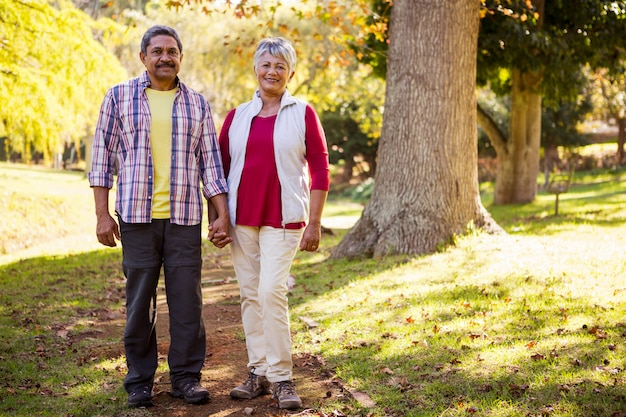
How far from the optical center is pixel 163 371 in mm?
5504

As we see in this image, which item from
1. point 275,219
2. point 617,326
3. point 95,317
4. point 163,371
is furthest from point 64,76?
point 617,326

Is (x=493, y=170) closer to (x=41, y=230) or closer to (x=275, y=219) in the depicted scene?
(x=41, y=230)

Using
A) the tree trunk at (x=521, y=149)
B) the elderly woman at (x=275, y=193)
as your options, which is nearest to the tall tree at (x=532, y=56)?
the tree trunk at (x=521, y=149)

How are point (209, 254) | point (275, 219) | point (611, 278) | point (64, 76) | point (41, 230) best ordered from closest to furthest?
1. point (275, 219)
2. point (611, 278)
3. point (64, 76)
4. point (209, 254)
5. point (41, 230)

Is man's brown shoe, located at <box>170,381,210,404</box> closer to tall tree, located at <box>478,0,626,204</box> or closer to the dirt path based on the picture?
the dirt path

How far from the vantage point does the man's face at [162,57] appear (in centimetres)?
453

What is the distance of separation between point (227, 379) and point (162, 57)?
236 cm

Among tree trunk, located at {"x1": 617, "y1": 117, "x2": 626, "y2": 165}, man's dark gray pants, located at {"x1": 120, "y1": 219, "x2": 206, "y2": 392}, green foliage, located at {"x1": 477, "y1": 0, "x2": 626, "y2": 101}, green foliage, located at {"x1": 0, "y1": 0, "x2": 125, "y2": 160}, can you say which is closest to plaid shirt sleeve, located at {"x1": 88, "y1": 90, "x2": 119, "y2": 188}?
man's dark gray pants, located at {"x1": 120, "y1": 219, "x2": 206, "y2": 392}

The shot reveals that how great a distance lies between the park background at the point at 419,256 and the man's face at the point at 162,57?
2.15m

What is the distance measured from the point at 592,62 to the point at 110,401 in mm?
14964

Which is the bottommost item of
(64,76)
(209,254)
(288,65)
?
(209,254)

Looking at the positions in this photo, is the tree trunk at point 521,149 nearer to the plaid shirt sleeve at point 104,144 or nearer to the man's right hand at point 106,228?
the plaid shirt sleeve at point 104,144

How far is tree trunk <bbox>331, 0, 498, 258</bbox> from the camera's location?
31.9ft

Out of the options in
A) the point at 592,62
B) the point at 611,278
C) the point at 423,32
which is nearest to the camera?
the point at 611,278
